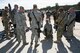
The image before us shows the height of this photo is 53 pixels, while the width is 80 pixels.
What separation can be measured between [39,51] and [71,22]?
3.71 m

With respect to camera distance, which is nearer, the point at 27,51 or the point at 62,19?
the point at 27,51

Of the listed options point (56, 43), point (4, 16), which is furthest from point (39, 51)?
point (4, 16)

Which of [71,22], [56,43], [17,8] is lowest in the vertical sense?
[56,43]

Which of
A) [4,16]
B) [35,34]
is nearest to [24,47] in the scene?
[35,34]

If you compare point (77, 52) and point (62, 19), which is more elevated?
point (62, 19)

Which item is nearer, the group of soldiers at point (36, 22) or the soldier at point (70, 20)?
the group of soldiers at point (36, 22)

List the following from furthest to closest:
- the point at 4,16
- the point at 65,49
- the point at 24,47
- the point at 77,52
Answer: the point at 4,16
the point at 24,47
the point at 65,49
the point at 77,52

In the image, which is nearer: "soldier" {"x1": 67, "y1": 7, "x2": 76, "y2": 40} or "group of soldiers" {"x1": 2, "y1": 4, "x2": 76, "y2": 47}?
"group of soldiers" {"x1": 2, "y1": 4, "x2": 76, "y2": 47}

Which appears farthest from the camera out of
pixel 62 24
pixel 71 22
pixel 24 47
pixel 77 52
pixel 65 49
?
pixel 71 22

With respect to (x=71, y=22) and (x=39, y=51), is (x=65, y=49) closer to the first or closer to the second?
(x=39, y=51)

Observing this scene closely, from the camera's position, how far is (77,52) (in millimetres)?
10344

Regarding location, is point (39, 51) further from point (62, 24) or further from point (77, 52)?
point (62, 24)

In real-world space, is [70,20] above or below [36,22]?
below

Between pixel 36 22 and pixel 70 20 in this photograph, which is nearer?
pixel 36 22
